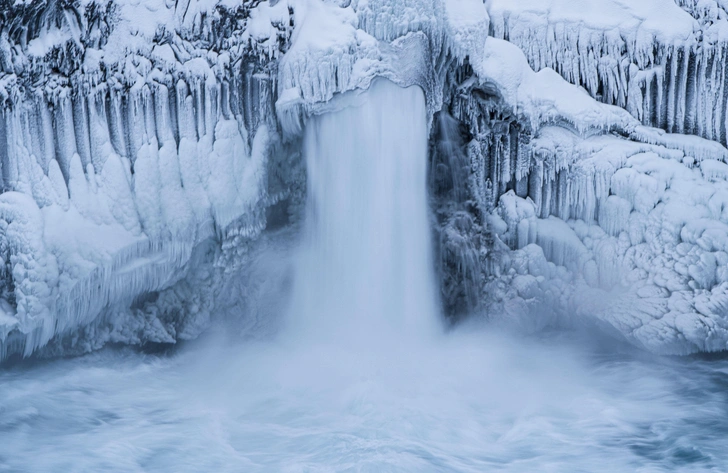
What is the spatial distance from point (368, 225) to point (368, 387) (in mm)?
1439

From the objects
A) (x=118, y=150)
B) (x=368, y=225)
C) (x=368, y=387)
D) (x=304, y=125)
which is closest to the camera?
(x=368, y=387)

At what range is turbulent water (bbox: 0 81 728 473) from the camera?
5.11 metres

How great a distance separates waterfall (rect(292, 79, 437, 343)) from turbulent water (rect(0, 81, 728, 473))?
12 millimetres

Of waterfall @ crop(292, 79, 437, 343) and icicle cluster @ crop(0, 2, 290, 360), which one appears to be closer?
icicle cluster @ crop(0, 2, 290, 360)

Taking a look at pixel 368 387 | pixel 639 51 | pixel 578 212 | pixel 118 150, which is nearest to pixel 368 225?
pixel 368 387

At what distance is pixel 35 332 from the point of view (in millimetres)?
6230

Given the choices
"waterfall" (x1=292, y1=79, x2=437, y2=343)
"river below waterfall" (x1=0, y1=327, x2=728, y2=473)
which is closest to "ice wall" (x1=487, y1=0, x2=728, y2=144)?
"waterfall" (x1=292, y1=79, x2=437, y2=343)

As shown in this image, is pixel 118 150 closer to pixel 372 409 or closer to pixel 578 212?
pixel 372 409

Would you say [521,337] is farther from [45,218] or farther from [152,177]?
[45,218]

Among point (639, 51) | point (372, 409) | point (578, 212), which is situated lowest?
point (372, 409)

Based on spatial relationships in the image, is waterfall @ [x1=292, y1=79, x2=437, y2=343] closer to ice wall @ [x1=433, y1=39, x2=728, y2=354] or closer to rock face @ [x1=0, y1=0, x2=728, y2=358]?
rock face @ [x1=0, y1=0, x2=728, y2=358]

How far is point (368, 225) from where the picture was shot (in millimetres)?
6695

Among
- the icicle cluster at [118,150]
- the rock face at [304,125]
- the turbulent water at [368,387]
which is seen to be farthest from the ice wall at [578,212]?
the icicle cluster at [118,150]

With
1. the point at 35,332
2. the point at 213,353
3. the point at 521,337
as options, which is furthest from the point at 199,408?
the point at 521,337
